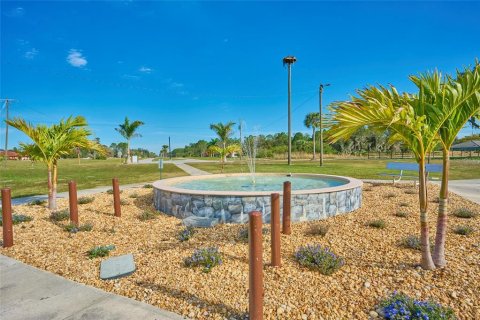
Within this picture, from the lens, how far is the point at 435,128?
3605mm

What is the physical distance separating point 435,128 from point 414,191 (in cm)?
753

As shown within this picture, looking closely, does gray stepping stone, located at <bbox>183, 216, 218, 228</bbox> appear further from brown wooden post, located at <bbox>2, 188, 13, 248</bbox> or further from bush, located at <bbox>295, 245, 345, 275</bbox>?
brown wooden post, located at <bbox>2, 188, 13, 248</bbox>

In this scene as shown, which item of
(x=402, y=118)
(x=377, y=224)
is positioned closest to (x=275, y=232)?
(x=402, y=118)

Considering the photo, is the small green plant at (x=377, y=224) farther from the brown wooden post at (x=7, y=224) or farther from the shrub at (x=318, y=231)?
the brown wooden post at (x=7, y=224)

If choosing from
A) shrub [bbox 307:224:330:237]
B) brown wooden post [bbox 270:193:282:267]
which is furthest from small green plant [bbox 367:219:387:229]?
brown wooden post [bbox 270:193:282:267]

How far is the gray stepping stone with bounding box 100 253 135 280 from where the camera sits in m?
4.04

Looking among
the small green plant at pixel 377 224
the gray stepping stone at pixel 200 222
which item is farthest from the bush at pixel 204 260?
the small green plant at pixel 377 224

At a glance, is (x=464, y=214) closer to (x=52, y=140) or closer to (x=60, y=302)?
(x=60, y=302)

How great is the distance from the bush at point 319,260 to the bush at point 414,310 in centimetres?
98

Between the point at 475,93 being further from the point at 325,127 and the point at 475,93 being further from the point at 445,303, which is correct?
the point at 445,303

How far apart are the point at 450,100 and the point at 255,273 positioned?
10.5 feet

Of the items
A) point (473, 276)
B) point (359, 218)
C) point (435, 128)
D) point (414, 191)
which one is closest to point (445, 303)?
point (473, 276)

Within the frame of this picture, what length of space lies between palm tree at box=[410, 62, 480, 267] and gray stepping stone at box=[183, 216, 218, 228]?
432 centimetres

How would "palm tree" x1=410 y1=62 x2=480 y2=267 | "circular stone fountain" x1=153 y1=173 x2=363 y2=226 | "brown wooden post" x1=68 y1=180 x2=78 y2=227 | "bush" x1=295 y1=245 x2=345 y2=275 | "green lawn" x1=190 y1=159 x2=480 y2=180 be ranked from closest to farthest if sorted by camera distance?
1. "palm tree" x1=410 y1=62 x2=480 y2=267
2. "bush" x1=295 y1=245 x2=345 y2=275
3. "circular stone fountain" x1=153 y1=173 x2=363 y2=226
4. "brown wooden post" x1=68 y1=180 x2=78 y2=227
5. "green lawn" x1=190 y1=159 x2=480 y2=180
